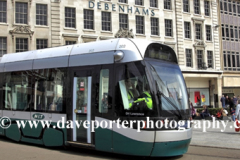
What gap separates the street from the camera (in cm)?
790

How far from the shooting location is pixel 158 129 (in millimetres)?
6879

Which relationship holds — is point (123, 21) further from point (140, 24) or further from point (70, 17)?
point (70, 17)

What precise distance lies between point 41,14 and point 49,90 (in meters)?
17.2

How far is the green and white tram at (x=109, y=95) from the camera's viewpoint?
6988 millimetres

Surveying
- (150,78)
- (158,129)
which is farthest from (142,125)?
(150,78)

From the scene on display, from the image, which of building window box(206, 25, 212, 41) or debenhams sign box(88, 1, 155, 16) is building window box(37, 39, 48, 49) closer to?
debenhams sign box(88, 1, 155, 16)

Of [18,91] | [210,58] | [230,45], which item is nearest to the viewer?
[18,91]

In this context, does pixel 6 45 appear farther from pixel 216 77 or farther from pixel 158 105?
pixel 216 77

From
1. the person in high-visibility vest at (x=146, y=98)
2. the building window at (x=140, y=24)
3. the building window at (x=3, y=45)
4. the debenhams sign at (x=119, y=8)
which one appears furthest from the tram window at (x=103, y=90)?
the building window at (x=140, y=24)

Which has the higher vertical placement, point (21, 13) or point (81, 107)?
point (21, 13)

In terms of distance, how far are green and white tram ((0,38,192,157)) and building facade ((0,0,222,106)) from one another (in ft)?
49.5

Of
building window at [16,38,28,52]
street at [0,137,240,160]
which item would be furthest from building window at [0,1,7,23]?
street at [0,137,240,160]

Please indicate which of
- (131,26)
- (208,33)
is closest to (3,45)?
(131,26)

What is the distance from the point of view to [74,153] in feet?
27.9
